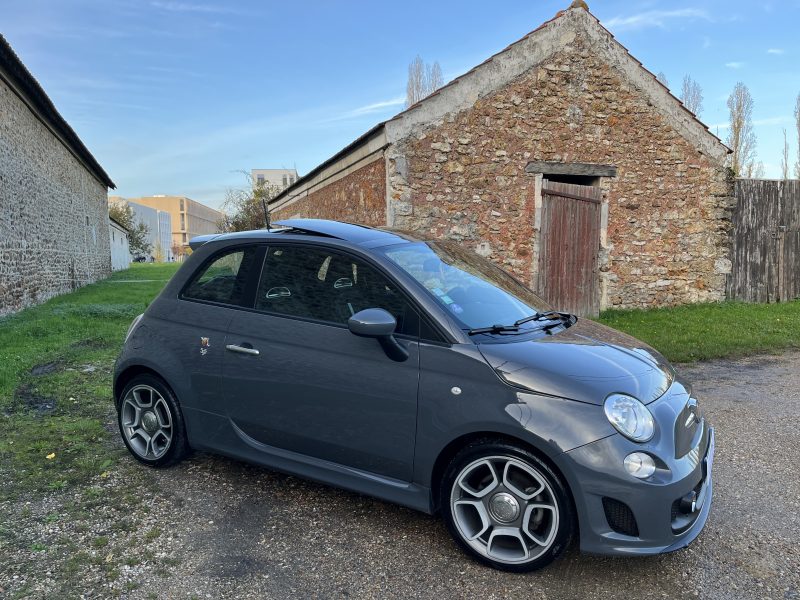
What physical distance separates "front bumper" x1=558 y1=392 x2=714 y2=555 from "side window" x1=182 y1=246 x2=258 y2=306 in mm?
2185

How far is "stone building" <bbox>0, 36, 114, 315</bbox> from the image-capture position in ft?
41.1

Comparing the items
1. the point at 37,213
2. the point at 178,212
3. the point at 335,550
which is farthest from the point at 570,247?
the point at 178,212

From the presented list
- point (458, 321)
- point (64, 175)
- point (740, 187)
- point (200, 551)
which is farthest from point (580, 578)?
point (64, 175)

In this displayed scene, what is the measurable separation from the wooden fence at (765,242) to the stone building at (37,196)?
1504cm

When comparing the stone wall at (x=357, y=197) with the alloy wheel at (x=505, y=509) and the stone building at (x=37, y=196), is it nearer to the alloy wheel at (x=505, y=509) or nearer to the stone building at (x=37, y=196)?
the alloy wheel at (x=505, y=509)

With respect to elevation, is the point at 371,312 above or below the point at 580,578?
above

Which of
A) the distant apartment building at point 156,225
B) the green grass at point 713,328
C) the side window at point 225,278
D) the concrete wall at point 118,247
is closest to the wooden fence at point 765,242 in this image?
the green grass at point 713,328

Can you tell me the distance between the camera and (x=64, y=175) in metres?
19.8

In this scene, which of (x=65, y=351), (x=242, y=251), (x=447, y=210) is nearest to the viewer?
(x=242, y=251)

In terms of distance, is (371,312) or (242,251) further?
(242,251)

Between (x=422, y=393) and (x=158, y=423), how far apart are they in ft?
6.82

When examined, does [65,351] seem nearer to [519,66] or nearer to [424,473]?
[424,473]

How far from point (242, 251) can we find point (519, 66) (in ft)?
25.0

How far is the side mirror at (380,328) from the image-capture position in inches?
111
